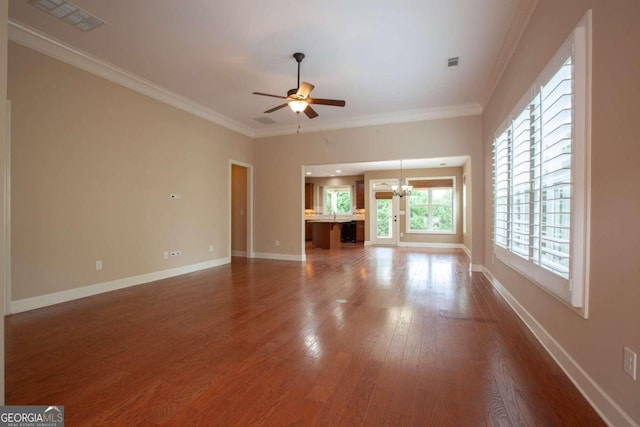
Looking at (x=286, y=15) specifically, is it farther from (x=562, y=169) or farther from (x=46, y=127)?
(x=46, y=127)

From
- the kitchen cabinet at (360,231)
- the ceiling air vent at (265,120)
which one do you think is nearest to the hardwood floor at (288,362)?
the ceiling air vent at (265,120)

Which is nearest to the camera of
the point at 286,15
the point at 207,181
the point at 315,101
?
the point at 286,15

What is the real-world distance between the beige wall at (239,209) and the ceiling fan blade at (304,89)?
14.3 ft

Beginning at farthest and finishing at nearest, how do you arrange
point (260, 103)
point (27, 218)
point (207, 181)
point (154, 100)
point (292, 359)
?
point (207, 181), point (260, 103), point (154, 100), point (27, 218), point (292, 359)

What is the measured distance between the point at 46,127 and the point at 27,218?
1119 mm

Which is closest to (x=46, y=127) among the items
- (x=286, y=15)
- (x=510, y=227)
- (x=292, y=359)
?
(x=286, y=15)

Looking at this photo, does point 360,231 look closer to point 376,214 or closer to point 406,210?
point 376,214

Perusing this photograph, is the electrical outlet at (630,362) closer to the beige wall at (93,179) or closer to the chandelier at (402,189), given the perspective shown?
the beige wall at (93,179)

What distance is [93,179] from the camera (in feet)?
13.4

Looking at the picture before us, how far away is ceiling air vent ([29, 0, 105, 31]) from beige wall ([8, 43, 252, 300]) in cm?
69

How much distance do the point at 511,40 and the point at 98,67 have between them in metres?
5.38

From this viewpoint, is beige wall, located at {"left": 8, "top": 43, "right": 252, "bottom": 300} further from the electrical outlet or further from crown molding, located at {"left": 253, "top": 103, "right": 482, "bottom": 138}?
the electrical outlet

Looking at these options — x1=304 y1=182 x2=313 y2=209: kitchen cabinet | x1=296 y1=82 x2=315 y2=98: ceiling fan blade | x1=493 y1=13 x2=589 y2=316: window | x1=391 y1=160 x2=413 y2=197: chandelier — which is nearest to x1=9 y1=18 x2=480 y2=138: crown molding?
x1=493 y1=13 x2=589 y2=316: window

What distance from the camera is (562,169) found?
2135 millimetres
